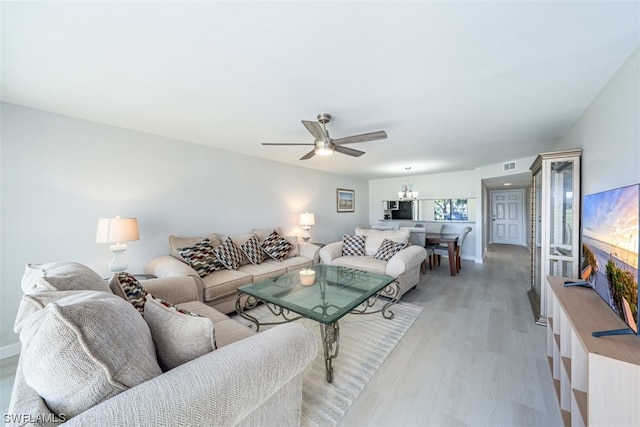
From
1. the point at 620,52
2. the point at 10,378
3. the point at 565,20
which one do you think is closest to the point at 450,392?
the point at 565,20

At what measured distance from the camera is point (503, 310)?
2.83 metres

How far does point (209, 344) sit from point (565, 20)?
235 cm

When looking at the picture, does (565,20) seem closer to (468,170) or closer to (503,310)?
(503,310)

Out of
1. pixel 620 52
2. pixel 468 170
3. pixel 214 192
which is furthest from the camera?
pixel 468 170

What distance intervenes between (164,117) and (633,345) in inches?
142

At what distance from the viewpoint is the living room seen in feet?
5.81

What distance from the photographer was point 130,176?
2.72 m

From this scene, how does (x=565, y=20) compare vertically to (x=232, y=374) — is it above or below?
above

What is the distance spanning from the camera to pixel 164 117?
7.84 feet

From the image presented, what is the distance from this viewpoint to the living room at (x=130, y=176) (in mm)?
1771

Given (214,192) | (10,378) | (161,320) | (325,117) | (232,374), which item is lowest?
(10,378)

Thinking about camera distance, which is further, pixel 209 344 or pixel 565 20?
pixel 565 20

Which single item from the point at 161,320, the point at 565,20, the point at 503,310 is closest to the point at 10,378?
the point at 161,320

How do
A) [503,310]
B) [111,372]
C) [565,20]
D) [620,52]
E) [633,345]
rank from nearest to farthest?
1. [111,372]
2. [633,345]
3. [565,20]
4. [620,52]
5. [503,310]
